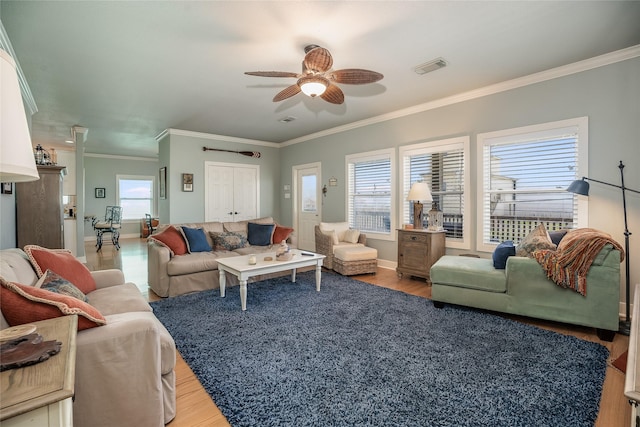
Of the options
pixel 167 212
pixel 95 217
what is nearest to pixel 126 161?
pixel 95 217

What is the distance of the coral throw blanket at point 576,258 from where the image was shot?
8.30ft

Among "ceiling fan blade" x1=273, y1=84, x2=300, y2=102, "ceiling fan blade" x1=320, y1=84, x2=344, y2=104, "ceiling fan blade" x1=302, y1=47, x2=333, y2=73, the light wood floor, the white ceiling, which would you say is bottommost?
the light wood floor

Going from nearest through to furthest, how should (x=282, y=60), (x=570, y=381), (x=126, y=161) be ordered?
(x=570, y=381), (x=282, y=60), (x=126, y=161)

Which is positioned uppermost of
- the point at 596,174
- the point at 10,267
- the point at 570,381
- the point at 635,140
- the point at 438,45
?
the point at 438,45

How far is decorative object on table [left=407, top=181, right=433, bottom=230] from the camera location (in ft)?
13.8

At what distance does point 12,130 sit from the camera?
823mm

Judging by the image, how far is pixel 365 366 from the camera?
2.12 m

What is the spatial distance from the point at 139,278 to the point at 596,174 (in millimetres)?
6130

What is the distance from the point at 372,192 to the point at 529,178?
2.38 metres

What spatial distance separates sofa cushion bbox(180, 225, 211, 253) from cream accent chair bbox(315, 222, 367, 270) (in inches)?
71.4

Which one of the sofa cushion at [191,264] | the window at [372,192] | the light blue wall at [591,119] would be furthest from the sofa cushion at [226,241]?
the light blue wall at [591,119]

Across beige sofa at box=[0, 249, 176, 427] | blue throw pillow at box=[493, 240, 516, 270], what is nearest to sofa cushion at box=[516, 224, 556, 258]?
blue throw pillow at box=[493, 240, 516, 270]

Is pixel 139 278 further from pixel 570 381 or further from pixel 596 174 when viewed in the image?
pixel 596 174

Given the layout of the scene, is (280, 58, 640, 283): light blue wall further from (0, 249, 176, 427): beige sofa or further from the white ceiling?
(0, 249, 176, 427): beige sofa
